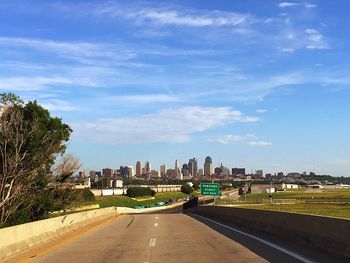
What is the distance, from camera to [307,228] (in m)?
15.8

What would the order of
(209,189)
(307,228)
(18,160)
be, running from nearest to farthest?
(307,228) → (18,160) → (209,189)

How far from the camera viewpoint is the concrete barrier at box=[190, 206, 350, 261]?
12.8 metres

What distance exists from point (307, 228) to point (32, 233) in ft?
29.7

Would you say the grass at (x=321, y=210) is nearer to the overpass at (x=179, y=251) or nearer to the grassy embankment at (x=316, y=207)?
the grassy embankment at (x=316, y=207)

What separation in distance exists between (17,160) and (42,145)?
6397mm

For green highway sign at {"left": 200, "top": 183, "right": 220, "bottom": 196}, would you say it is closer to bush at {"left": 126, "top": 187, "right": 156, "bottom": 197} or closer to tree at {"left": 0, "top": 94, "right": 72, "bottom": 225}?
tree at {"left": 0, "top": 94, "right": 72, "bottom": 225}

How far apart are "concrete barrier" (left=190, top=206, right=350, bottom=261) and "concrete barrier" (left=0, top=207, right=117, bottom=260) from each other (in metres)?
8.49

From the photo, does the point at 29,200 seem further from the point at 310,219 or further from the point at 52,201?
the point at 310,219

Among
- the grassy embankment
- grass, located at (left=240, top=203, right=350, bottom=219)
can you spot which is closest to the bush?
the grassy embankment

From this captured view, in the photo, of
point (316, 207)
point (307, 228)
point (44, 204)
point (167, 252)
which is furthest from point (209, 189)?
point (167, 252)

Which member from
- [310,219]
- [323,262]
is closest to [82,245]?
[310,219]

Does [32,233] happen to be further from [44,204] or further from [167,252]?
[44,204]

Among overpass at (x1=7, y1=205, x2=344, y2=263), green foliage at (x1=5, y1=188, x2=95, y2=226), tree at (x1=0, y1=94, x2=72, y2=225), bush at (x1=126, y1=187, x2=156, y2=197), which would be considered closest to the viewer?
overpass at (x1=7, y1=205, x2=344, y2=263)

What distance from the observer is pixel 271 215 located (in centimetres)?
2117
